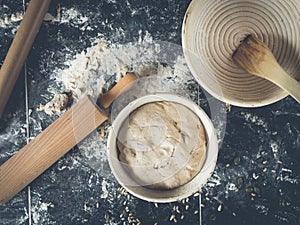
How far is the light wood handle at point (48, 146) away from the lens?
3.25 ft

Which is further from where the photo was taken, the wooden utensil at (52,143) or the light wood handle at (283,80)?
the wooden utensil at (52,143)

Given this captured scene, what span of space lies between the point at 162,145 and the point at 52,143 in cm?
21

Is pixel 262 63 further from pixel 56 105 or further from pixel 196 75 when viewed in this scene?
pixel 56 105

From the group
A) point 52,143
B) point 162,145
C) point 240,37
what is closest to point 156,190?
point 162,145

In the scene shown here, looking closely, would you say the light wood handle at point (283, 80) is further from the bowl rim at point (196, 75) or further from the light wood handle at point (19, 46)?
the light wood handle at point (19, 46)

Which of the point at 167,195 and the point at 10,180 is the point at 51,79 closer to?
the point at 10,180

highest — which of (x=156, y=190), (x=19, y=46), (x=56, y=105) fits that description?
(x=19, y=46)

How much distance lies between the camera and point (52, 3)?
1035mm

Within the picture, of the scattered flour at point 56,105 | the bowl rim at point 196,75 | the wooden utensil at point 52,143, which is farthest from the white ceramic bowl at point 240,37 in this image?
the scattered flour at point 56,105

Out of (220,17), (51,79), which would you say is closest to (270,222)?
(220,17)

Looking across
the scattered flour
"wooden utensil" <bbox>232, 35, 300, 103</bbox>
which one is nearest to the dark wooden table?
the scattered flour

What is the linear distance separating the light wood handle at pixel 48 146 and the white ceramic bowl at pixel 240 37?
0.73ft

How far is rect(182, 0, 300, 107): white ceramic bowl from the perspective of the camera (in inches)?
37.4

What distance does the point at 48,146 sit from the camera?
3.29ft
